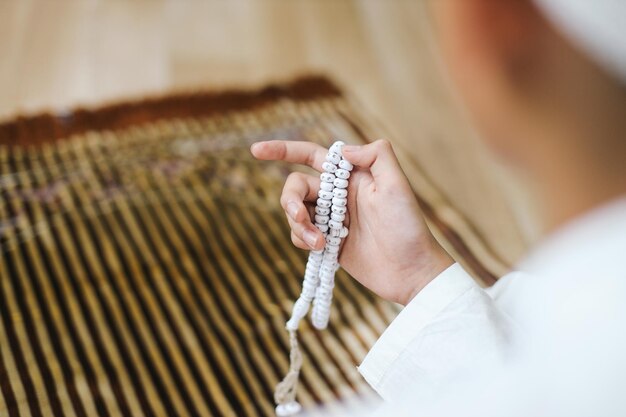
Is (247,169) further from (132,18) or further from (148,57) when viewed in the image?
(132,18)

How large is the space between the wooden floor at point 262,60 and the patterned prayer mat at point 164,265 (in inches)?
3.7

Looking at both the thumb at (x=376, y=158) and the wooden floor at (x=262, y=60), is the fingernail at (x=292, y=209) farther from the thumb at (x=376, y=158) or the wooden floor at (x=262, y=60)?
the wooden floor at (x=262, y=60)

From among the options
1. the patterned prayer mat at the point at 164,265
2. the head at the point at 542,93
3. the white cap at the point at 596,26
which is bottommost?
the patterned prayer mat at the point at 164,265

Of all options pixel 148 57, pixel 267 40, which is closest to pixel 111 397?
pixel 148 57

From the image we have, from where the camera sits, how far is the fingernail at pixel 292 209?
2.02 feet

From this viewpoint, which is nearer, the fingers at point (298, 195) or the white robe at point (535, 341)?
the white robe at point (535, 341)

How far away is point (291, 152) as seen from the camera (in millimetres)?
674

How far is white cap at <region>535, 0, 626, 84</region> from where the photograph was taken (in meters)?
0.33

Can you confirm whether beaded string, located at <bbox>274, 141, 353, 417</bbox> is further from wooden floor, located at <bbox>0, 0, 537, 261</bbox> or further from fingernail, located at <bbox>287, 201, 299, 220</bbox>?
wooden floor, located at <bbox>0, 0, 537, 261</bbox>

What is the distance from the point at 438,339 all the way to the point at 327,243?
159mm

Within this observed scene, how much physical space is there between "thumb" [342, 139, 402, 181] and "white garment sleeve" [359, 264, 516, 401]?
12 centimetres

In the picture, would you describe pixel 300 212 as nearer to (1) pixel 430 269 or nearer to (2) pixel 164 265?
(1) pixel 430 269

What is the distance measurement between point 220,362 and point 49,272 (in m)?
0.33

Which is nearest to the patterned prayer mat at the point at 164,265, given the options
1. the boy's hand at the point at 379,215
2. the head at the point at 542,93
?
the boy's hand at the point at 379,215
